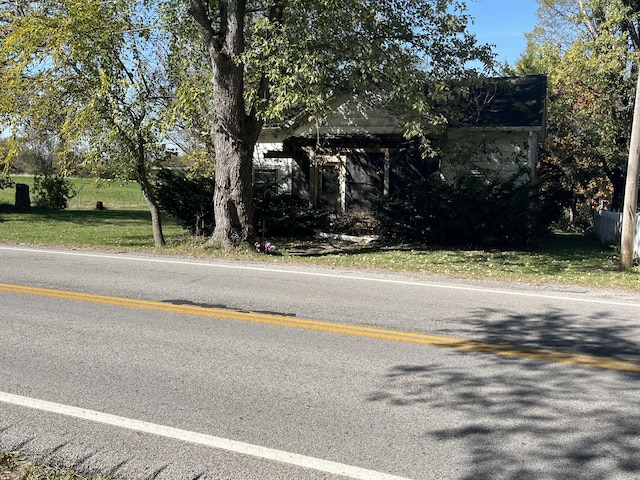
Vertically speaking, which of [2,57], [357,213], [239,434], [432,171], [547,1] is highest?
[547,1]

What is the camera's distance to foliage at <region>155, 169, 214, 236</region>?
60.5ft

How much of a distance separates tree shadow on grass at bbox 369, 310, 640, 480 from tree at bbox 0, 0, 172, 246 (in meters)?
11.8

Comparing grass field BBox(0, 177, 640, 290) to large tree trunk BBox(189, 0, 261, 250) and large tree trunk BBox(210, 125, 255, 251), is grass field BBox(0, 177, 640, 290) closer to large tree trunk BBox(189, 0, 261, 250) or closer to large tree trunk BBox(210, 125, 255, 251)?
large tree trunk BBox(210, 125, 255, 251)

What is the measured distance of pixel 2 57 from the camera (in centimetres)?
1493

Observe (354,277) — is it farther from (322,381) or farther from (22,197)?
(22,197)

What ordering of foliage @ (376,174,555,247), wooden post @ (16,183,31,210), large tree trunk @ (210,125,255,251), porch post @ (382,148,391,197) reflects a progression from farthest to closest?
wooden post @ (16,183,31,210) < porch post @ (382,148,391,197) < foliage @ (376,174,555,247) < large tree trunk @ (210,125,255,251)

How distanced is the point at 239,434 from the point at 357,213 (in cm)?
1624

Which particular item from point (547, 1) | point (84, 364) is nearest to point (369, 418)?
point (84, 364)

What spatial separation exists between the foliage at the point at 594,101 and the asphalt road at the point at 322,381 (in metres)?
15.4

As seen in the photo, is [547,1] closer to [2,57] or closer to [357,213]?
[357,213]

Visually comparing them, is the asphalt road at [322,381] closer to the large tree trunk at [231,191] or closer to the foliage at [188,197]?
the large tree trunk at [231,191]

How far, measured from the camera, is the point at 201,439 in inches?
157

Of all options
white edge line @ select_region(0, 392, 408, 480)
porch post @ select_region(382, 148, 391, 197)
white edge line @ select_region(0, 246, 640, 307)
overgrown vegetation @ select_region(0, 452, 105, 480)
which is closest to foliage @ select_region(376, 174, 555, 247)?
porch post @ select_region(382, 148, 391, 197)

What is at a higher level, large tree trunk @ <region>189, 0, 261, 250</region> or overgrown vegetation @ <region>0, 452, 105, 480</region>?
large tree trunk @ <region>189, 0, 261, 250</region>
